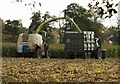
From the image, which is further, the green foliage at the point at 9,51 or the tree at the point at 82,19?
the tree at the point at 82,19

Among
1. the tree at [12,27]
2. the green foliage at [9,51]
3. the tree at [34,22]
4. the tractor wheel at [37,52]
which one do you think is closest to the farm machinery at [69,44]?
the tractor wheel at [37,52]

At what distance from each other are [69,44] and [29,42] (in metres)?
2.85

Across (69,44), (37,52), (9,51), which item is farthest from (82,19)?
(37,52)

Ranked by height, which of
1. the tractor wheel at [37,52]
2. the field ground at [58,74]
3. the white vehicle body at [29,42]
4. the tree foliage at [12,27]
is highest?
the tree foliage at [12,27]

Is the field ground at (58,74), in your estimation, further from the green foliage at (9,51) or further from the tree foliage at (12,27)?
the tree foliage at (12,27)

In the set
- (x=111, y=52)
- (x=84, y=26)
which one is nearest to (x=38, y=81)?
(x=111, y=52)

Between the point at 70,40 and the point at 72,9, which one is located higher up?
the point at 72,9

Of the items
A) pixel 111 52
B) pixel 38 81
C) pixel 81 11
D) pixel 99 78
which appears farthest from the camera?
pixel 81 11

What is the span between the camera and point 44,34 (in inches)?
927

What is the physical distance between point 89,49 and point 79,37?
1.34m

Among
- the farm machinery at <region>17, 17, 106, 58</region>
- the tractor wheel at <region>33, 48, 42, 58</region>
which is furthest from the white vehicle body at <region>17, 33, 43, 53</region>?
the tractor wheel at <region>33, 48, 42, 58</region>

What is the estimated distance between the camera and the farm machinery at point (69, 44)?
74.3 ft

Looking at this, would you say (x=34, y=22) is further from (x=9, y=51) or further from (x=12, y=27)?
(x=9, y=51)

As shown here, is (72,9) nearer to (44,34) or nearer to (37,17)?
(37,17)
